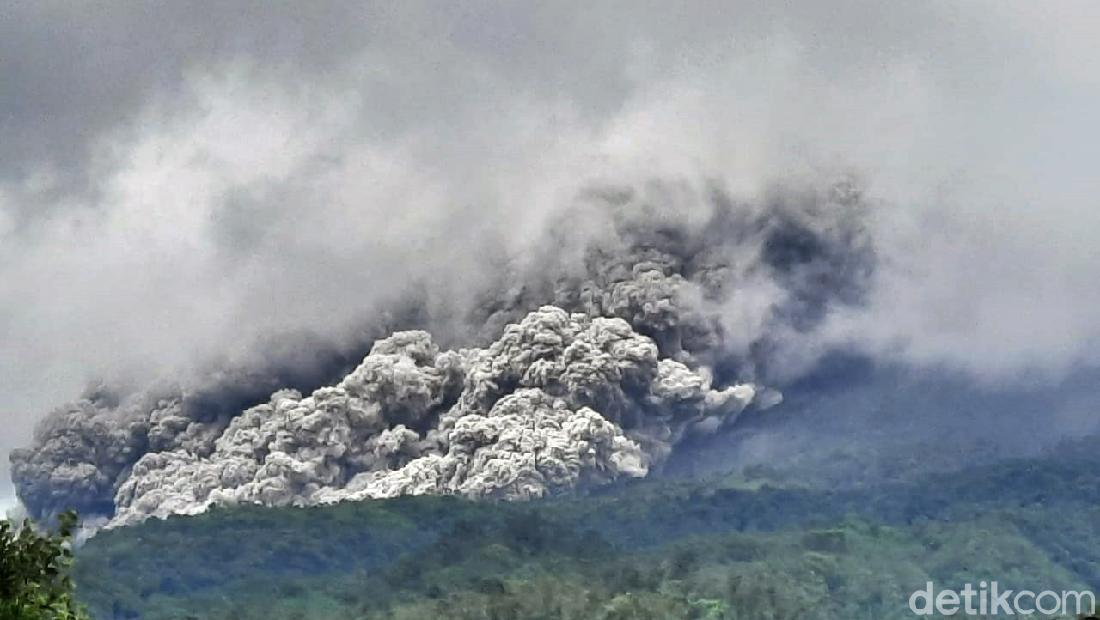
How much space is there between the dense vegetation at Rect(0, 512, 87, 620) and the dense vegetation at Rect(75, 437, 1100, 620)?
38.9 meters

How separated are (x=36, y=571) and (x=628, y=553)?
186 feet

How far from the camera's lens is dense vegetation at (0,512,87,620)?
1880cm

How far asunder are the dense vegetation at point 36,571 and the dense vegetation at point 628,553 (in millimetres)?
38866

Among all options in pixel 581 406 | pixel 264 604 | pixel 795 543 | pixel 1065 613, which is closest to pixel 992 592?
pixel 1065 613

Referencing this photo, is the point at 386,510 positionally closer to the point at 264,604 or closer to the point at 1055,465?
the point at 264,604

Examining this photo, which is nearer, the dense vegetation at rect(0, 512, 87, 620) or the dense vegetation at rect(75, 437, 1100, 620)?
the dense vegetation at rect(0, 512, 87, 620)

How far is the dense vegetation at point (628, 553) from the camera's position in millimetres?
62500

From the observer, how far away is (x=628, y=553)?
74.9 metres

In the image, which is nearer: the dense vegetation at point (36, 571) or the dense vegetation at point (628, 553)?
the dense vegetation at point (36, 571)

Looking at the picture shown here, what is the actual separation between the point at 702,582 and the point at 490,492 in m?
17.3

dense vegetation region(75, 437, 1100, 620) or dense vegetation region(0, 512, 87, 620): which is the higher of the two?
dense vegetation region(75, 437, 1100, 620)

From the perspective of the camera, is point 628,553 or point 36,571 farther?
point 628,553

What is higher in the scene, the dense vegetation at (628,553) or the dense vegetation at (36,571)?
the dense vegetation at (628,553)

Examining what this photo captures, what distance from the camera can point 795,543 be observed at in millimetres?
71250
